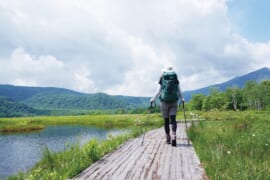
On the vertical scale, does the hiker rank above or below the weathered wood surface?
above

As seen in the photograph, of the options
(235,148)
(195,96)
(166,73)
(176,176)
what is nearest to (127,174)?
(176,176)

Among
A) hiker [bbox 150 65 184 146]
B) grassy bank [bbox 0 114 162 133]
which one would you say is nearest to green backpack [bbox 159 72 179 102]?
hiker [bbox 150 65 184 146]

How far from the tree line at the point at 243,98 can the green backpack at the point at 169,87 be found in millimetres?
87386

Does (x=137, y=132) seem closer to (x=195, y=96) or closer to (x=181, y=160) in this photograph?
(x=181, y=160)

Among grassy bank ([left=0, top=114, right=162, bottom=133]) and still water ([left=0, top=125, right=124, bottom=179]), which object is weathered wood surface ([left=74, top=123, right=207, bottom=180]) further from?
grassy bank ([left=0, top=114, right=162, bottom=133])

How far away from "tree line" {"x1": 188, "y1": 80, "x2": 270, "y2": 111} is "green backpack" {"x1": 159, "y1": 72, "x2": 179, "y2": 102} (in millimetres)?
87386

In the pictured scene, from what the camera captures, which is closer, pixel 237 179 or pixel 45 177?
pixel 237 179

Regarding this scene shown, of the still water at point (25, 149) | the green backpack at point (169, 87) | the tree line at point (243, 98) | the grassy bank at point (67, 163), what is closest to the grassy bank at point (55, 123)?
the still water at point (25, 149)

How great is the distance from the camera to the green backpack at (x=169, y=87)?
8320mm

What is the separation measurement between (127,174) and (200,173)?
4.49 ft

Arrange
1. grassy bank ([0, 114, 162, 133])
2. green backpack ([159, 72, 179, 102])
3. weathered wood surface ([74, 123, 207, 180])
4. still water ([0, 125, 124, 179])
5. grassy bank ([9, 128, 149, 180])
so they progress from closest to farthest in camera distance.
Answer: weathered wood surface ([74, 123, 207, 180])
grassy bank ([9, 128, 149, 180])
green backpack ([159, 72, 179, 102])
still water ([0, 125, 124, 179])
grassy bank ([0, 114, 162, 133])

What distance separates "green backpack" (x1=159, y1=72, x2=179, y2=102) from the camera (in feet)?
27.3

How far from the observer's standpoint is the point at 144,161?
6258 mm

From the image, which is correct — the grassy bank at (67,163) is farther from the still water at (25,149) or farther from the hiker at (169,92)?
the hiker at (169,92)
